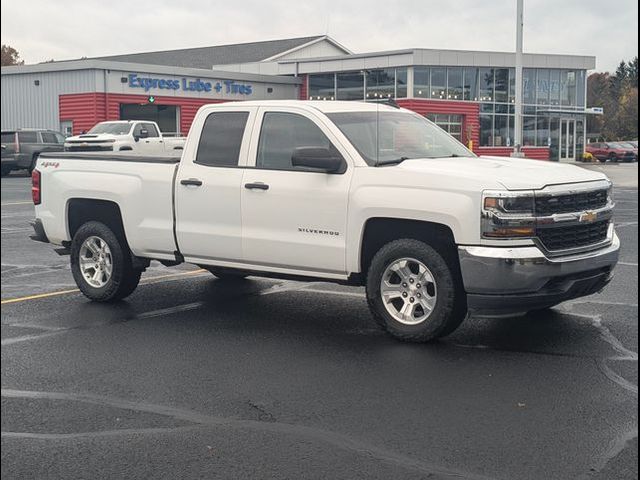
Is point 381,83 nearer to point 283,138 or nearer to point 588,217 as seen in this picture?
point 283,138

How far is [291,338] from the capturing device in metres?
7.65

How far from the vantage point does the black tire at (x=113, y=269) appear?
905cm

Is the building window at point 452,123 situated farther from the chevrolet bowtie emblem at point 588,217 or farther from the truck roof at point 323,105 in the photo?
the chevrolet bowtie emblem at point 588,217

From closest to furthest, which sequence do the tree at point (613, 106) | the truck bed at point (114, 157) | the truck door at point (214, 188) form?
the truck door at point (214, 188), the truck bed at point (114, 157), the tree at point (613, 106)

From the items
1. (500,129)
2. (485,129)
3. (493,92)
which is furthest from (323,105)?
(500,129)

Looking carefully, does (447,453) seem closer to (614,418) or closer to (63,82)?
(614,418)

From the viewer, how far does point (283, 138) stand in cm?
826

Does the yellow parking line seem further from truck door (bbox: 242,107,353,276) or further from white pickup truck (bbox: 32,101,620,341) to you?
truck door (bbox: 242,107,353,276)

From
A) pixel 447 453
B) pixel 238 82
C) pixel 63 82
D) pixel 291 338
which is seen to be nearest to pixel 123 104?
pixel 63 82

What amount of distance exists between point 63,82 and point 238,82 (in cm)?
943

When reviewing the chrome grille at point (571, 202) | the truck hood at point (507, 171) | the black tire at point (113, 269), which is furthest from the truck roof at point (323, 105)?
the chrome grille at point (571, 202)

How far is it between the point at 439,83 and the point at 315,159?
1786 inches

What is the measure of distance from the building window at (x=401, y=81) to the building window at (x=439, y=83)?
1594mm

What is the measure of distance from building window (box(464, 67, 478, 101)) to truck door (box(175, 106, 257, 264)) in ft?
153
